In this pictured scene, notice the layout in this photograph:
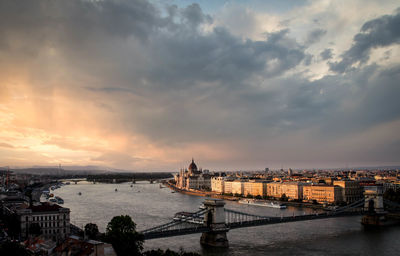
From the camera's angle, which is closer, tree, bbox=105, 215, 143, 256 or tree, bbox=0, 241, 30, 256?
tree, bbox=0, 241, 30, 256

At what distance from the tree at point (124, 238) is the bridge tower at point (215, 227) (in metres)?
4.29

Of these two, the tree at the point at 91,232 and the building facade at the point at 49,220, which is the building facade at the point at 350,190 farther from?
the building facade at the point at 49,220

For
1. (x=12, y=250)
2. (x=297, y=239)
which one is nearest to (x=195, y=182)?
(x=297, y=239)

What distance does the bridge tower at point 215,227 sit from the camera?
706 inches

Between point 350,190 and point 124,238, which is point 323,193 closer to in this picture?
point 350,190

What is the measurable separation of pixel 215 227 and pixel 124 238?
5454 millimetres

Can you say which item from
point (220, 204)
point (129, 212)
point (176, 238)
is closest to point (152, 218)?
point (129, 212)

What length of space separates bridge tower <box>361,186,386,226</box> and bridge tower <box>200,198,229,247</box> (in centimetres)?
1304

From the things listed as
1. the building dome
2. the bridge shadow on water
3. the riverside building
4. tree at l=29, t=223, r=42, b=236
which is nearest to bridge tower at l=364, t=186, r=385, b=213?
the bridge shadow on water

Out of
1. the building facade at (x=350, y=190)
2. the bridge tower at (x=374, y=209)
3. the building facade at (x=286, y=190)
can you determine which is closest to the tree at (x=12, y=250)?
the bridge tower at (x=374, y=209)

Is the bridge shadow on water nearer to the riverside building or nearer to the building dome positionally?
the riverside building

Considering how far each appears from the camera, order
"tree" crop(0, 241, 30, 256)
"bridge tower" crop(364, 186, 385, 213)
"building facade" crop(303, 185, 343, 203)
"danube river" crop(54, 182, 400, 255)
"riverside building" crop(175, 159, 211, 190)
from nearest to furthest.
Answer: "tree" crop(0, 241, 30, 256)
"danube river" crop(54, 182, 400, 255)
"bridge tower" crop(364, 186, 385, 213)
"building facade" crop(303, 185, 343, 203)
"riverside building" crop(175, 159, 211, 190)

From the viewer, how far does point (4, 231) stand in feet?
60.7

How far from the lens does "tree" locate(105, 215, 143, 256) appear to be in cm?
1331
